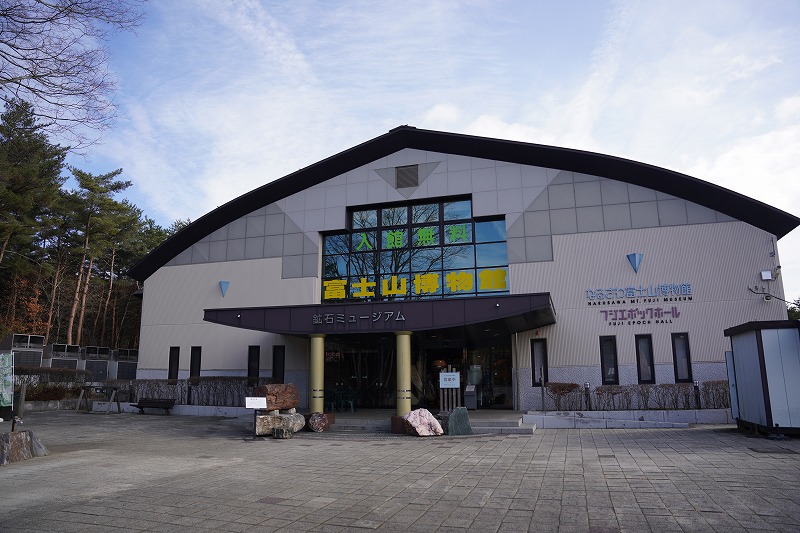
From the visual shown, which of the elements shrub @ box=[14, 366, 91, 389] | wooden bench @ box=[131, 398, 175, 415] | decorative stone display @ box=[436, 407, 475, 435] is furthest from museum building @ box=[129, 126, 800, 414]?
shrub @ box=[14, 366, 91, 389]

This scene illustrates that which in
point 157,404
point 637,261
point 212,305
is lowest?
point 157,404

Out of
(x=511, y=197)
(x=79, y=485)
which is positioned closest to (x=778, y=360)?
(x=511, y=197)

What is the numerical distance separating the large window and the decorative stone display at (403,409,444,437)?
645 cm

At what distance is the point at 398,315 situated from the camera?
51.9 ft

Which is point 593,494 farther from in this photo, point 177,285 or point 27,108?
point 177,285

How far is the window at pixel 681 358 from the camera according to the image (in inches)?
699

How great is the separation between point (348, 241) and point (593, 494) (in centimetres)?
1646

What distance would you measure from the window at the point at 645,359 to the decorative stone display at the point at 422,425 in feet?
26.2

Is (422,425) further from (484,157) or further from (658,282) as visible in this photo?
(484,157)

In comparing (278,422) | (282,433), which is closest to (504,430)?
(282,433)

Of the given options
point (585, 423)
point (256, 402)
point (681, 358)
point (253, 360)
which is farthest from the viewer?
point (253, 360)

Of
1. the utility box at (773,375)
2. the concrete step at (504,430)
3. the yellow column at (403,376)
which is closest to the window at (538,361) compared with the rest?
the concrete step at (504,430)

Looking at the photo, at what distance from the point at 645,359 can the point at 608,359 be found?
1162mm

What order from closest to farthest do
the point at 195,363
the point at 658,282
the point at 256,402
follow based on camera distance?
the point at 256,402 → the point at 658,282 → the point at 195,363
